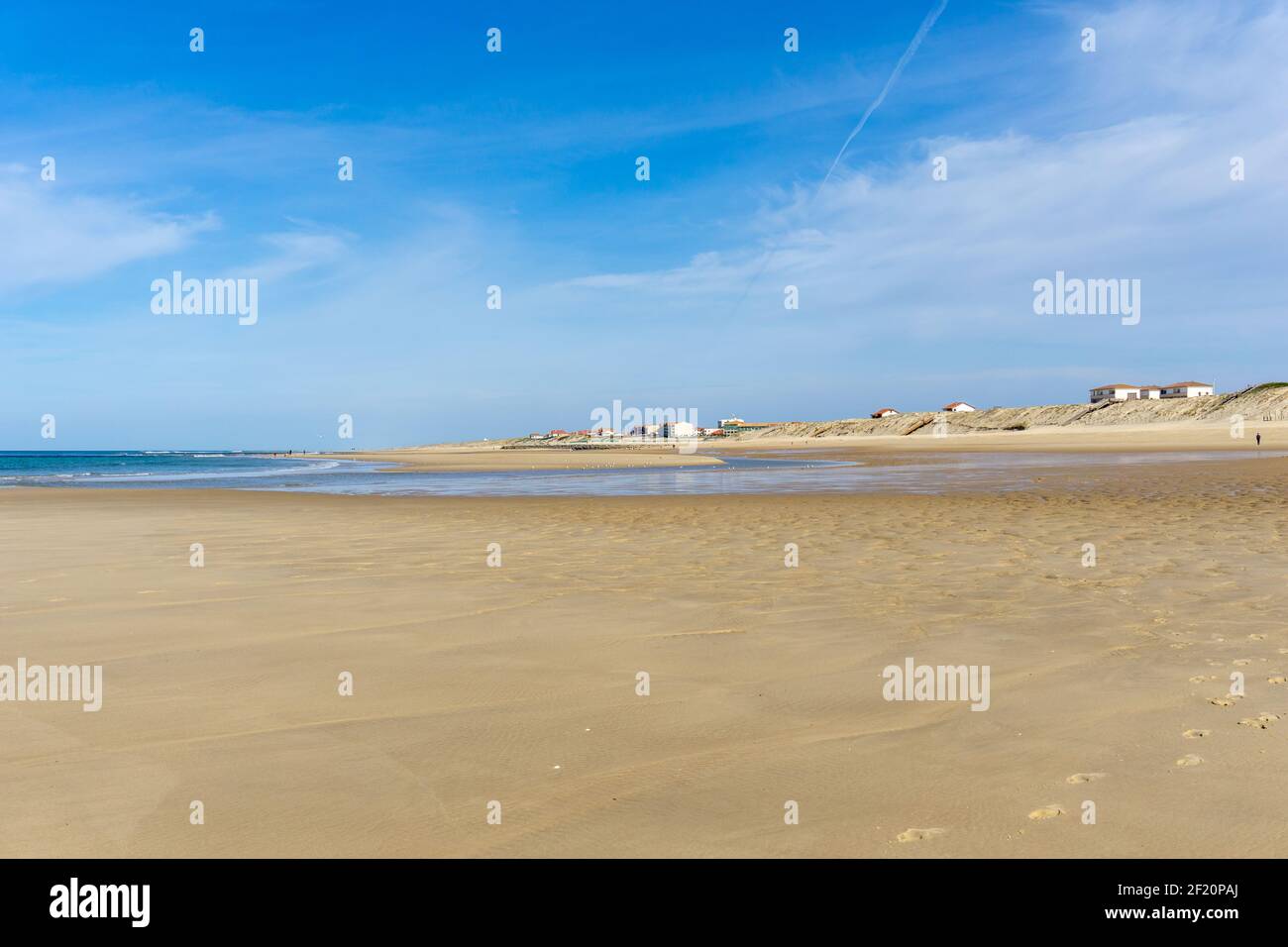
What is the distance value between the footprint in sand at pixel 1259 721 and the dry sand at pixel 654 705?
0.10 feet

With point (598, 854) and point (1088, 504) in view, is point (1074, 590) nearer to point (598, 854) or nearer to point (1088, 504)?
point (598, 854)

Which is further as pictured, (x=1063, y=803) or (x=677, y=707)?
(x=677, y=707)

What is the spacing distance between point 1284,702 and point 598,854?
397 centimetres

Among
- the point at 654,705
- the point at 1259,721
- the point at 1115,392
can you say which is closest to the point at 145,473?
the point at 654,705

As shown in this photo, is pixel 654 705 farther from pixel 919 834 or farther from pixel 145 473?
pixel 145 473

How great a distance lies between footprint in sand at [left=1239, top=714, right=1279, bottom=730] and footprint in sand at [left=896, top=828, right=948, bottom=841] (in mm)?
2160

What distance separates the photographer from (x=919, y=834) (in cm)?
305

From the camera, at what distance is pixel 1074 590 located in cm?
736

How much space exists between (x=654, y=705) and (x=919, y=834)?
1.82m

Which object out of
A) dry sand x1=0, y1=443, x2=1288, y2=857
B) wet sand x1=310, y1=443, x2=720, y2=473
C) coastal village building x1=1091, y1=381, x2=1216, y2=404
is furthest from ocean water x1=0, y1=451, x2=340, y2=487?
coastal village building x1=1091, y1=381, x2=1216, y2=404

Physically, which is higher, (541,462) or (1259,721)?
(541,462)

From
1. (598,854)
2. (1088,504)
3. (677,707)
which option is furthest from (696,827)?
(1088,504)

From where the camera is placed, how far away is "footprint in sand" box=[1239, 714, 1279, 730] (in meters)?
4.01
